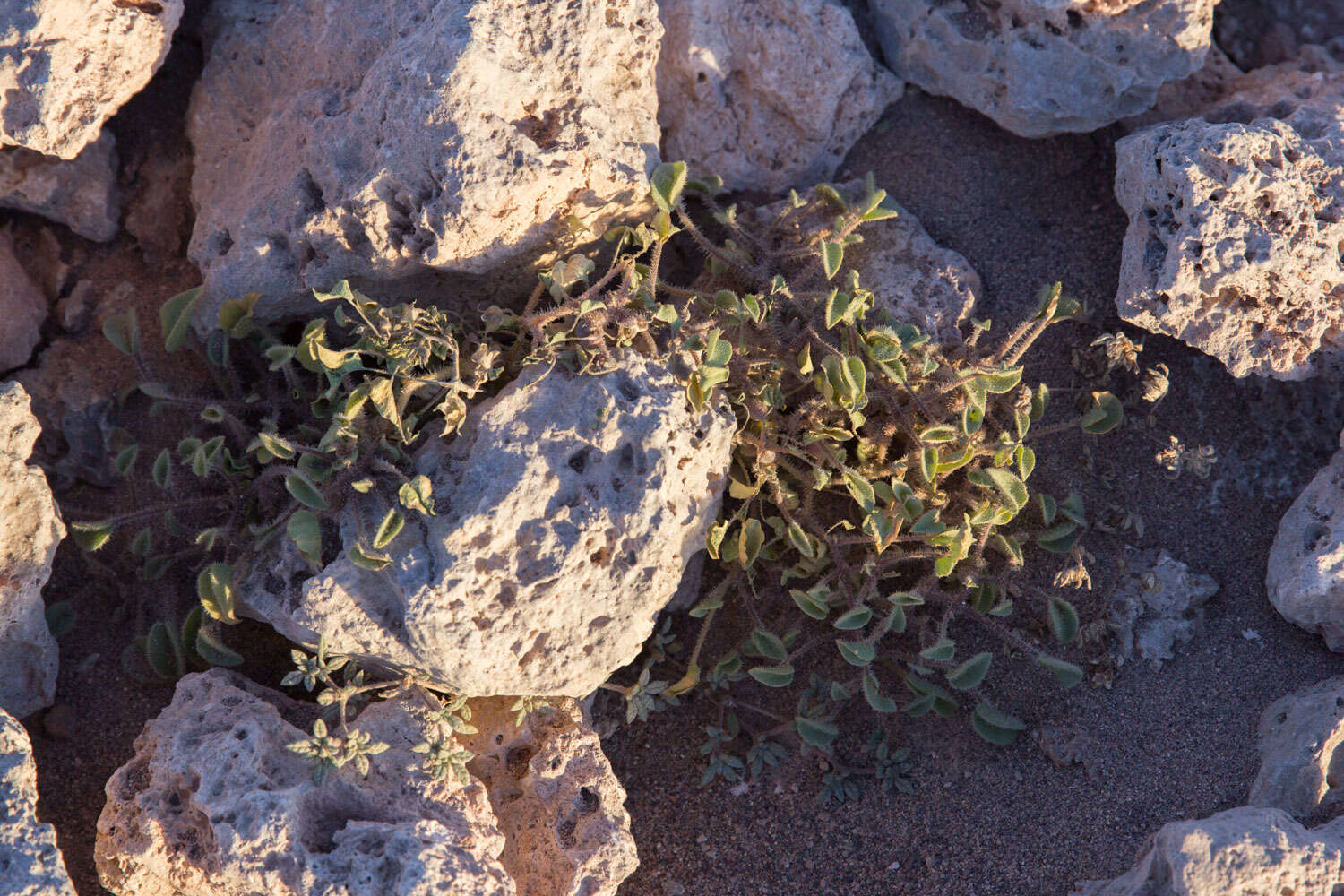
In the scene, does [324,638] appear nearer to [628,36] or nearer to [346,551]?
[346,551]

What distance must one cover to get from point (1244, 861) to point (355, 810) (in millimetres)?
2077

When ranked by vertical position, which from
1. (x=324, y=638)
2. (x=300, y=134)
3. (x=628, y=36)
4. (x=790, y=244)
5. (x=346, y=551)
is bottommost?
(x=324, y=638)

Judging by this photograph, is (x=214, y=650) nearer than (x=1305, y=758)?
No

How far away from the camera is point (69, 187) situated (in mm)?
3270

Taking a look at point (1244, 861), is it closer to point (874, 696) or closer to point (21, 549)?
point (874, 696)

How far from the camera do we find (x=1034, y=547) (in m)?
3.16

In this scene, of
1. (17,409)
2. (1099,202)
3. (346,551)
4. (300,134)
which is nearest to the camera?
(346,551)

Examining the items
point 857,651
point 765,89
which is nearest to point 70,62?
point 765,89

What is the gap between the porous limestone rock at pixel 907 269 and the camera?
3.13 meters

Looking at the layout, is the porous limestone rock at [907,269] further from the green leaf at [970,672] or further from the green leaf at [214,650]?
the green leaf at [214,650]

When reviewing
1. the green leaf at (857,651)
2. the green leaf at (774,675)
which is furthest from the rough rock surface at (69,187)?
the green leaf at (857,651)

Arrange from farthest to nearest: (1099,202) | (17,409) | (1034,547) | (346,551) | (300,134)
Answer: (1099,202)
(1034,547)
(300,134)
(17,409)
(346,551)

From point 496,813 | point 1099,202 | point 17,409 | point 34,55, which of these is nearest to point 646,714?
point 496,813

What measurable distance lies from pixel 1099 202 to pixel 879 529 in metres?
1.47
